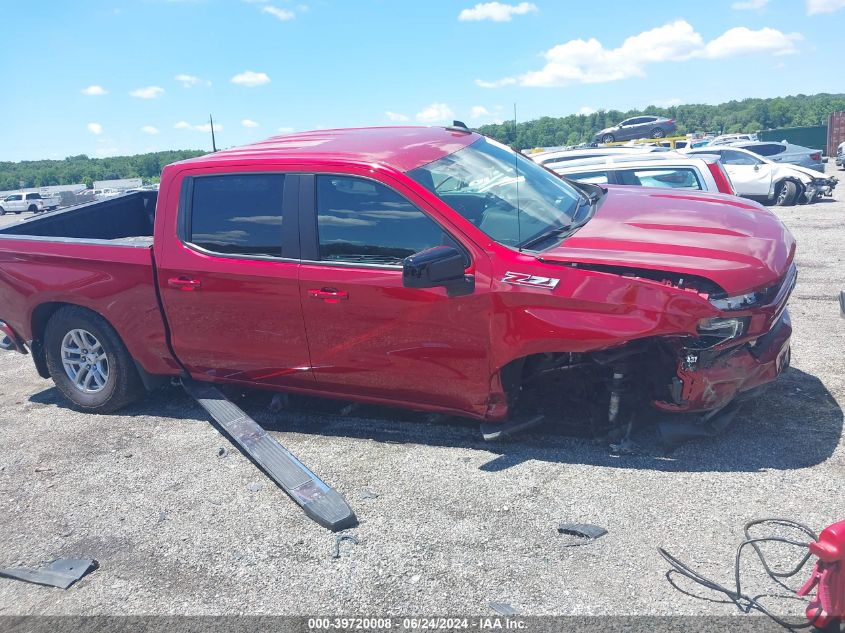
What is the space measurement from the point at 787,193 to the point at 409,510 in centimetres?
1574

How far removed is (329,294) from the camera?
14.5 ft

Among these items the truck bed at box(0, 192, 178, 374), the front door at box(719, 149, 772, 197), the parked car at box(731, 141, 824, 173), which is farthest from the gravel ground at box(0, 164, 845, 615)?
the parked car at box(731, 141, 824, 173)

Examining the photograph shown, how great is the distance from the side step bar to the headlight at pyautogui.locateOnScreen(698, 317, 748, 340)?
2068 millimetres

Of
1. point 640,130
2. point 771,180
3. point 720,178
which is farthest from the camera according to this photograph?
point 640,130

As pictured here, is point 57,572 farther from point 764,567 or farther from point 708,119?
point 708,119

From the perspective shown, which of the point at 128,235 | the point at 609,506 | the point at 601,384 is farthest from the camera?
the point at 128,235

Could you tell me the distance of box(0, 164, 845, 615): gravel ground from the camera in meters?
3.22

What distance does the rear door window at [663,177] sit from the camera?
7977mm

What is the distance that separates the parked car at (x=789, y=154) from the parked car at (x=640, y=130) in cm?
1651

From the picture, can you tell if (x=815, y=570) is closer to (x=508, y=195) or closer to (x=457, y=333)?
(x=457, y=333)

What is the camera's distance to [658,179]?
27.4 ft

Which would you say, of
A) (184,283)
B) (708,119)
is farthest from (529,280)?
(708,119)

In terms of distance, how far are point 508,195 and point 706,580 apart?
2.56 metres

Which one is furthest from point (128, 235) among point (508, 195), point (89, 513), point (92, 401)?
point (508, 195)
